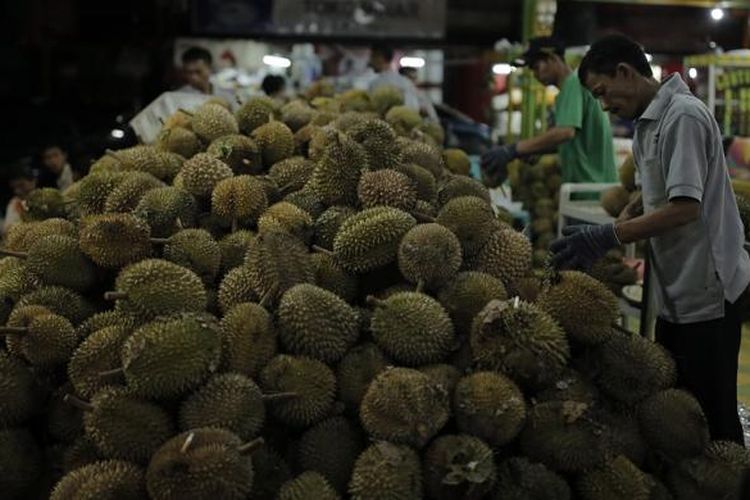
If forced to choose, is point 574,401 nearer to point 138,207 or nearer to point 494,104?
point 138,207

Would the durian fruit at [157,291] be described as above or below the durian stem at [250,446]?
above

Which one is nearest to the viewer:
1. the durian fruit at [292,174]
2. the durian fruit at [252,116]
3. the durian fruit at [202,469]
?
the durian fruit at [202,469]

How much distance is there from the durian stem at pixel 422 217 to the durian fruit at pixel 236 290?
1.75 feet

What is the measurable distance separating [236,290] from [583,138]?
352cm

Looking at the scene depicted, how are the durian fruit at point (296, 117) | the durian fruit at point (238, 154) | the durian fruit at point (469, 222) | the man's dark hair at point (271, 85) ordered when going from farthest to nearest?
1. the man's dark hair at point (271, 85)
2. the durian fruit at point (296, 117)
3. the durian fruit at point (238, 154)
4. the durian fruit at point (469, 222)

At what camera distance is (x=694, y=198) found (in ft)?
8.01

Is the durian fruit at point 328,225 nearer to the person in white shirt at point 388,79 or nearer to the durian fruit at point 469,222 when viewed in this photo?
the durian fruit at point 469,222

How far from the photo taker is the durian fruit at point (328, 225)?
2477mm

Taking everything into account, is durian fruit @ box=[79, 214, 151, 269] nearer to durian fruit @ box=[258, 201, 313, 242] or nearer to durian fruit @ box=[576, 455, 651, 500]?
durian fruit @ box=[258, 201, 313, 242]

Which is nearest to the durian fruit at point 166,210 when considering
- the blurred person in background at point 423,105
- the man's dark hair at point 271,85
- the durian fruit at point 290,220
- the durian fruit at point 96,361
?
the durian fruit at point 290,220

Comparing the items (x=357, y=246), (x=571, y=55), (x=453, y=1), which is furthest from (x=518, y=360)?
(x=453, y=1)

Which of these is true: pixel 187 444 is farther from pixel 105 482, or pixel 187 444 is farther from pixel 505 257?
pixel 505 257

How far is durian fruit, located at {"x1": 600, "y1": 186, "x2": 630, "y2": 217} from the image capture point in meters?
4.43

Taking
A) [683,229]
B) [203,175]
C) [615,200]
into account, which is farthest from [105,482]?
[615,200]
